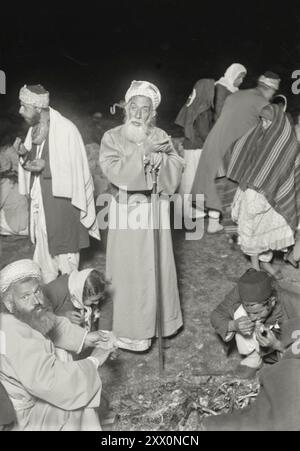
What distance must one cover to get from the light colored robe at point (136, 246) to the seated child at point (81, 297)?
0.33 meters

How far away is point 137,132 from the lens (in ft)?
15.5

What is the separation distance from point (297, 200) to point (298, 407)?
3135 millimetres

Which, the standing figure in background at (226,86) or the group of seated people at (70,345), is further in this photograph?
the standing figure in background at (226,86)

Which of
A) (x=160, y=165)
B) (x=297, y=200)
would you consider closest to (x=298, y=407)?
(x=160, y=165)

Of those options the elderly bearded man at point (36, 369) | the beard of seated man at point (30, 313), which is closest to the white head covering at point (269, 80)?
the elderly bearded man at point (36, 369)

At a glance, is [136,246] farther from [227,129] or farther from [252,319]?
[227,129]

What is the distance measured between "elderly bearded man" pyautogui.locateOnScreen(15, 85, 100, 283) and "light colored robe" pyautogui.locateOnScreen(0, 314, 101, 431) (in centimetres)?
220

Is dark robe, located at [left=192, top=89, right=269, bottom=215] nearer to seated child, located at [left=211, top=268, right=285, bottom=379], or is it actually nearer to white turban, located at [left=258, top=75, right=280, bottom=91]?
white turban, located at [left=258, top=75, right=280, bottom=91]

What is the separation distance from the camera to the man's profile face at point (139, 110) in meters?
4.67

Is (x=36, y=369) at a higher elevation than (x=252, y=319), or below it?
higher

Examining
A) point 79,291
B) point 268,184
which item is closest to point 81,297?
point 79,291

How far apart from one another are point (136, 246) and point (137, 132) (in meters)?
0.92

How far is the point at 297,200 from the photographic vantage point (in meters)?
6.23

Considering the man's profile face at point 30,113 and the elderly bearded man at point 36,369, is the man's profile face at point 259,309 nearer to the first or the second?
the elderly bearded man at point 36,369
